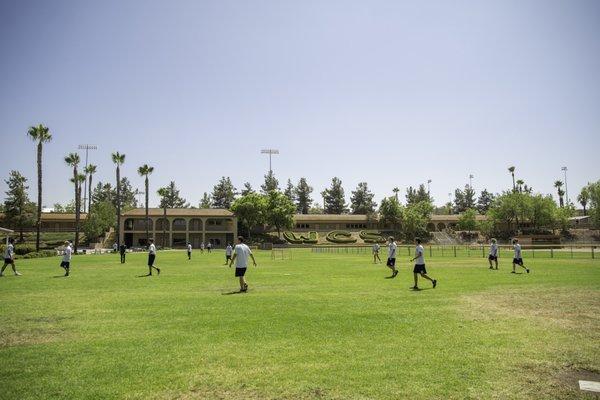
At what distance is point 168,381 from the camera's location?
574 centimetres

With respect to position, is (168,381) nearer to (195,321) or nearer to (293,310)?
(195,321)

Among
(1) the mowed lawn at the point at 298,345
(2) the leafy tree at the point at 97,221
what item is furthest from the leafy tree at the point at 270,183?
(1) the mowed lawn at the point at 298,345

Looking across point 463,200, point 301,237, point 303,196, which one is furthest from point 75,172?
point 463,200

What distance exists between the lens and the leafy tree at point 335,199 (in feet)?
406

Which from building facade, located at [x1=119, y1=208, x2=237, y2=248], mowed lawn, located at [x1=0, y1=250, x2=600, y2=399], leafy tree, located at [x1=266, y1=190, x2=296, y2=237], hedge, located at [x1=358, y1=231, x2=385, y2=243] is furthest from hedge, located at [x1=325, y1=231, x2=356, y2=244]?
mowed lawn, located at [x1=0, y1=250, x2=600, y2=399]

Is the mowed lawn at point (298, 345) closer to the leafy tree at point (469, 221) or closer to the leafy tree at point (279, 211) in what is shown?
the leafy tree at point (279, 211)

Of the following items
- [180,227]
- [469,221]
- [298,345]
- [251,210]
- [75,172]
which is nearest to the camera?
[298,345]

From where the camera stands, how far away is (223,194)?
13312cm

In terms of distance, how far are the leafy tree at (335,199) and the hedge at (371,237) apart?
30.8 metres

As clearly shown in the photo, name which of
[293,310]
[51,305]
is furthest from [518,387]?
[51,305]

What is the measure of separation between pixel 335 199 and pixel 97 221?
67719 mm

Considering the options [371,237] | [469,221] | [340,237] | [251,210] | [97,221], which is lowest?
[371,237]

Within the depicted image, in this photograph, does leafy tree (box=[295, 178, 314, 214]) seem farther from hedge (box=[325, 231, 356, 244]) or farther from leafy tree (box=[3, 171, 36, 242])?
leafy tree (box=[3, 171, 36, 242])

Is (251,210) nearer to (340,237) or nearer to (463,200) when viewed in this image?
(340,237)
